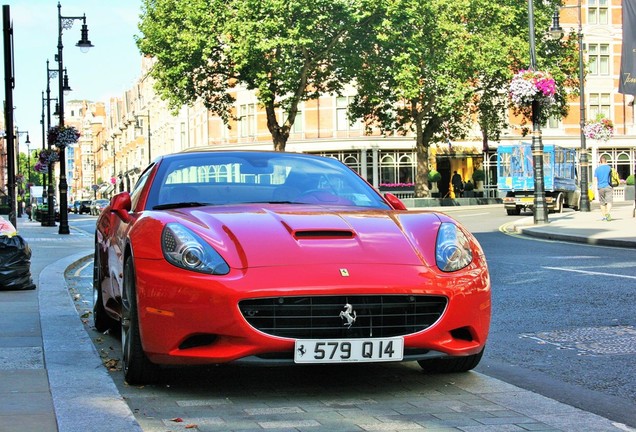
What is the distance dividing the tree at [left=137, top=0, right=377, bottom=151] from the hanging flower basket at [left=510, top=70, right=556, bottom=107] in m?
19.8

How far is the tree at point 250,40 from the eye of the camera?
4556 centimetres

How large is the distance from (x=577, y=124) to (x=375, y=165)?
50.4 feet

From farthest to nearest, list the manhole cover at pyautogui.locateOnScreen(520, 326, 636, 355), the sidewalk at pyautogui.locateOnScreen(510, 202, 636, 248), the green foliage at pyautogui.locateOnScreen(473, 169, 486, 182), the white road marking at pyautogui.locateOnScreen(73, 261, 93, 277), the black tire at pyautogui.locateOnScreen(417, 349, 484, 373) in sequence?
the green foliage at pyautogui.locateOnScreen(473, 169, 486, 182), the sidewalk at pyautogui.locateOnScreen(510, 202, 636, 248), the white road marking at pyautogui.locateOnScreen(73, 261, 93, 277), the manhole cover at pyautogui.locateOnScreen(520, 326, 636, 355), the black tire at pyautogui.locateOnScreen(417, 349, 484, 373)

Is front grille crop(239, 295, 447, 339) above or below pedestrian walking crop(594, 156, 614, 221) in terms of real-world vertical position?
below

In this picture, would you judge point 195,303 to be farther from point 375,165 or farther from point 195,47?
point 375,165

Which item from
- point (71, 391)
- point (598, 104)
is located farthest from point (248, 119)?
point (71, 391)

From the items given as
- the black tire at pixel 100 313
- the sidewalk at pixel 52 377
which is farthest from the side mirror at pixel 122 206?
the black tire at pixel 100 313

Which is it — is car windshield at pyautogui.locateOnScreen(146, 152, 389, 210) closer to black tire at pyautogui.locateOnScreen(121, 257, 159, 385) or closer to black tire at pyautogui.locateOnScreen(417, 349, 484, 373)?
black tire at pyautogui.locateOnScreen(121, 257, 159, 385)

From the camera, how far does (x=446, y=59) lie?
52.2 m

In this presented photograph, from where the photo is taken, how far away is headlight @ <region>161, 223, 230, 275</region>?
5.13 metres

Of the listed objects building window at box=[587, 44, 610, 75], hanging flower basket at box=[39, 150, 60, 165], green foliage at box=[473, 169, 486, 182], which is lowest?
green foliage at box=[473, 169, 486, 182]

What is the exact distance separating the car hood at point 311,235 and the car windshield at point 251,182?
0.46 m

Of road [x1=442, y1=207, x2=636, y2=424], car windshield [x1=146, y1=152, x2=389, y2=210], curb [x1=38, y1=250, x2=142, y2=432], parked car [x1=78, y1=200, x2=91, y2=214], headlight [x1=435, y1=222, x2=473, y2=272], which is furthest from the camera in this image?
parked car [x1=78, y1=200, x2=91, y2=214]

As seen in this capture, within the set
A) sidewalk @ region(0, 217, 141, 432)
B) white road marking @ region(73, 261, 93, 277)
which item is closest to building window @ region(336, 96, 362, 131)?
white road marking @ region(73, 261, 93, 277)
